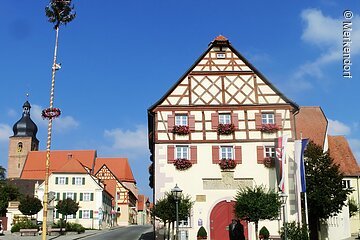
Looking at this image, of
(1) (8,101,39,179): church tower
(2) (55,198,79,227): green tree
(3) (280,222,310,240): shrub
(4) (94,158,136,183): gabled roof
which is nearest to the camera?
(3) (280,222,310,240): shrub

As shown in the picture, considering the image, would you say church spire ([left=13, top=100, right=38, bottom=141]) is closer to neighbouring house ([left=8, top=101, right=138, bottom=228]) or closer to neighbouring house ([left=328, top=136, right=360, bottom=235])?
neighbouring house ([left=8, top=101, right=138, bottom=228])

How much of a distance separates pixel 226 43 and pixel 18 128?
8108cm

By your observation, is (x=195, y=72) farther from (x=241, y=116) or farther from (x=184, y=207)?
(x=184, y=207)

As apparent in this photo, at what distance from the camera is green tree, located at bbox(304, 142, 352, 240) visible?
34.2m

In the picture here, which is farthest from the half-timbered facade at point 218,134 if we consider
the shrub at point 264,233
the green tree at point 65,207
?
the green tree at point 65,207

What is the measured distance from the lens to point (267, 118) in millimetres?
32438

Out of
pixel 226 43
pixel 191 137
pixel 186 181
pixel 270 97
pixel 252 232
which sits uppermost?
pixel 226 43

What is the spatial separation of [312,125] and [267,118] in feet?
36.2

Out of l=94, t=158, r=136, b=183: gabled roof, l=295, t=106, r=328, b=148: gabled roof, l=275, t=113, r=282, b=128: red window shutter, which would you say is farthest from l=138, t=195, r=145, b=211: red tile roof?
l=275, t=113, r=282, b=128: red window shutter

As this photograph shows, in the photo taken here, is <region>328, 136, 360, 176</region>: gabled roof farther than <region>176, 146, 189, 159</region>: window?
Yes

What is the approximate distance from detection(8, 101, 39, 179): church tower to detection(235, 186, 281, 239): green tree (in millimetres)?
83706

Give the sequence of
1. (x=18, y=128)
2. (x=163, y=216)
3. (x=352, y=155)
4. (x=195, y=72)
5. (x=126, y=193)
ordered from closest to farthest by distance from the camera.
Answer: (x=163, y=216), (x=195, y=72), (x=352, y=155), (x=126, y=193), (x=18, y=128)

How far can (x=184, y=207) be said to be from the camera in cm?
2795

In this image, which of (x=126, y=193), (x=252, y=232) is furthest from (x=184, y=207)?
(x=126, y=193)
